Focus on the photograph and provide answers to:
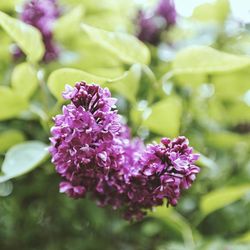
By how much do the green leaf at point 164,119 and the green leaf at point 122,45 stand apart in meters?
0.08

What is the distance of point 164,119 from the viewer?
0.87 meters

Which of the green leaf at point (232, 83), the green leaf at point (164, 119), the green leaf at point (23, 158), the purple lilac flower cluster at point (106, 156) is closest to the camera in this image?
the purple lilac flower cluster at point (106, 156)

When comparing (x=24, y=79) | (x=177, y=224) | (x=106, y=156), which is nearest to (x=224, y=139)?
(x=177, y=224)

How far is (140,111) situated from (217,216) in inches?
15.3

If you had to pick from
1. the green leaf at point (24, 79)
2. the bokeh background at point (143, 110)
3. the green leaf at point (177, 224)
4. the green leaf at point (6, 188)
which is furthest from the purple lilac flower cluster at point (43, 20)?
the green leaf at point (177, 224)

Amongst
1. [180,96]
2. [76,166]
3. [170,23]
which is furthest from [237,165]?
[76,166]

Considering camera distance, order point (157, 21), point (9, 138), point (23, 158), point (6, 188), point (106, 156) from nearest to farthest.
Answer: point (106, 156)
point (23, 158)
point (9, 138)
point (6, 188)
point (157, 21)

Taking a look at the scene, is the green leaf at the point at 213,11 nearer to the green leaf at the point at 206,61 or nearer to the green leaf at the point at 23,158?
the green leaf at the point at 206,61

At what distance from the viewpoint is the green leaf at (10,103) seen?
86cm

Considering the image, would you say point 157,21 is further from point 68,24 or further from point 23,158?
point 23,158

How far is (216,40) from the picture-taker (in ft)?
4.13

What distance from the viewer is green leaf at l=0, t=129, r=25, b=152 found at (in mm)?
922

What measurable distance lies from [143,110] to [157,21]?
0.40 m

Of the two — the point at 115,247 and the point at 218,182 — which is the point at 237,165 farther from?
the point at 115,247
